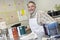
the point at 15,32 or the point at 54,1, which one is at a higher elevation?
the point at 54,1

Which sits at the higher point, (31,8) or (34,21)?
(31,8)

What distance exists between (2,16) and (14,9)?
0.13m

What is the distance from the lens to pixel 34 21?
120cm

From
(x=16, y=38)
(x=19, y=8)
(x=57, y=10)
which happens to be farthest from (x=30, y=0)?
(x=16, y=38)

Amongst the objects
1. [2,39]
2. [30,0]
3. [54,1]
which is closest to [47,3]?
[54,1]

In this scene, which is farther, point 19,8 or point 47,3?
point 19,8

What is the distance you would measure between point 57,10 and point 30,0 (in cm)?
26

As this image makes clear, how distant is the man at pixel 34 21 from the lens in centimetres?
119

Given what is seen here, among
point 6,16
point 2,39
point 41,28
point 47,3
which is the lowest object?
point 2,39

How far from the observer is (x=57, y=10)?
1.15 m

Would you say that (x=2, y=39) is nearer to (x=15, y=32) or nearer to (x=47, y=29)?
(x=15, y=32)

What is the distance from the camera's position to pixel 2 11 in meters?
1.28

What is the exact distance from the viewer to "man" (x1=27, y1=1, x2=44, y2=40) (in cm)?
119

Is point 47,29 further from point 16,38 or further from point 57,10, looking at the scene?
point 16,38
